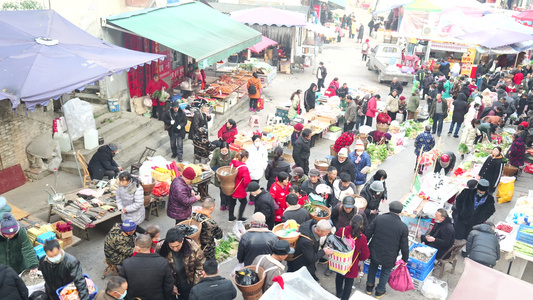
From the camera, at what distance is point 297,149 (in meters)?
10.5

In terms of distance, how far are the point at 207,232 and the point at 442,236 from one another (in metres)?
4.17

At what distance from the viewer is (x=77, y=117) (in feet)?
35.8

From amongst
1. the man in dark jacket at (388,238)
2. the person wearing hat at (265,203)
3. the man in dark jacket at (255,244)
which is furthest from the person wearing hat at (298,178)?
the man in dark jacket at (255,244)

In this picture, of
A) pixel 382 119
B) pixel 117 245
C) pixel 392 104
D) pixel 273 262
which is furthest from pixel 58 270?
pixel 392 104

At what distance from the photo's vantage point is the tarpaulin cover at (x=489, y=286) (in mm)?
4465

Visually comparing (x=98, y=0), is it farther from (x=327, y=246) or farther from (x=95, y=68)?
(x=327, y=246)

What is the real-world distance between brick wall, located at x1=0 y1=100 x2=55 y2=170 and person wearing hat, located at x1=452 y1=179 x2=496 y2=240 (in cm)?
956

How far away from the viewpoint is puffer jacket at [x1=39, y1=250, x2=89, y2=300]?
549 cm

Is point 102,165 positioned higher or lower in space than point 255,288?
lower

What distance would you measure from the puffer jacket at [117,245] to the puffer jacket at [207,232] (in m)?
1.06

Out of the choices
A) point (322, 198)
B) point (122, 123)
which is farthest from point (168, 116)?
point (322, 198)

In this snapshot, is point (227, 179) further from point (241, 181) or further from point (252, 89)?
point (252, 89)

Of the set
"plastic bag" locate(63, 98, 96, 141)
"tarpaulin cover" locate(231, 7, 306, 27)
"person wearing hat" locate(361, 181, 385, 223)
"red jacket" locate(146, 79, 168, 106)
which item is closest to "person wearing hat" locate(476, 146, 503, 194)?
"person wearing hat" locate(361, 181, 385, 223)

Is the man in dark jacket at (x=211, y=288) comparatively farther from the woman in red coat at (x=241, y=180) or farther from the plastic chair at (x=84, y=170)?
the plastic chair at (x=84, y=170)
